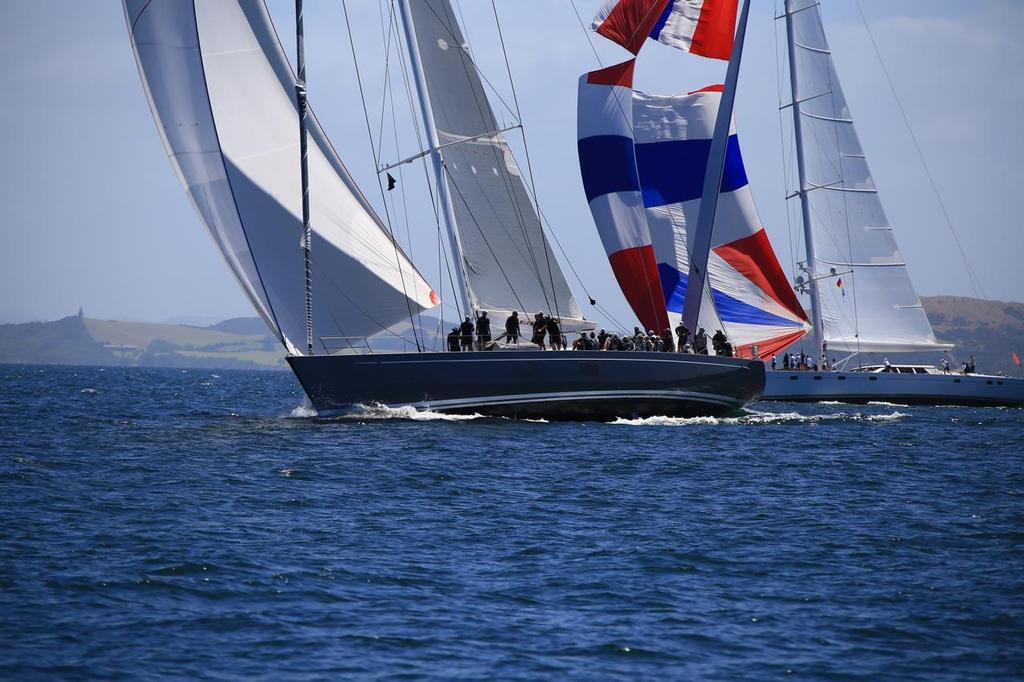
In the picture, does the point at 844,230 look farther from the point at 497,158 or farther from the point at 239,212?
the point at 239,212

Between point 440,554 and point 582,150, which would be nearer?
point 440,554

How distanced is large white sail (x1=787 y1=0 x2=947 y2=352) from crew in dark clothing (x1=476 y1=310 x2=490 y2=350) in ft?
74.5

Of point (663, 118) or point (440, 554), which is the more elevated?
point (663, 118)

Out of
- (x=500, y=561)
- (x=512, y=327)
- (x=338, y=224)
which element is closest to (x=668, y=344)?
(x=512, y=327)

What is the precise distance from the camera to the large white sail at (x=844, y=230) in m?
47.6

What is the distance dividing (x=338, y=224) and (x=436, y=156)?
341 cm

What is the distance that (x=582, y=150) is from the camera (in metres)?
37.4

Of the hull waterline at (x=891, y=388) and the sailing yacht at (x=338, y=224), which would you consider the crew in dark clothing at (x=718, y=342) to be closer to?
the sailing yacht at (x=338, y=224)

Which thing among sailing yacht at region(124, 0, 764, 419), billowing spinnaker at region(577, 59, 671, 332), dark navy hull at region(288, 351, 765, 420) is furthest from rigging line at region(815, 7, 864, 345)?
sailing yacht at region(124, 0, 764, 419)

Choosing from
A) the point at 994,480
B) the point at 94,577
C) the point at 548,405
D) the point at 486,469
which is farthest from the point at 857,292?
the point at 94,577

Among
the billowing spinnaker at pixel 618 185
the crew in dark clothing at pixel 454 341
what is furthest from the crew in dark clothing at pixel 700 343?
the crew in dark clothing at pixel 454 341

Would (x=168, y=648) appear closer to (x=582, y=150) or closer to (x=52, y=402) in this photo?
(x=582, y=150)

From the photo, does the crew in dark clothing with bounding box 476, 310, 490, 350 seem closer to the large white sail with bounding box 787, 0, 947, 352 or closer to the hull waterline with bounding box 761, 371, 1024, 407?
the hull waterline with bounding box 761, 371, 1024, 407

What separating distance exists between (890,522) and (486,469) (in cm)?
718
